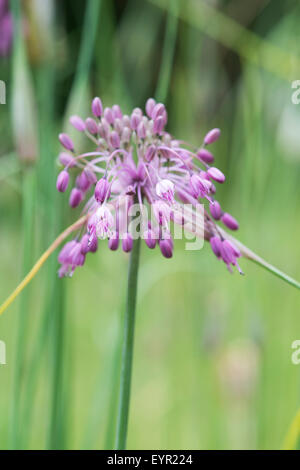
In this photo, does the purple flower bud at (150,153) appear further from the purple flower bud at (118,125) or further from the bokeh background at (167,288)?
the bokeh background at (167,288)

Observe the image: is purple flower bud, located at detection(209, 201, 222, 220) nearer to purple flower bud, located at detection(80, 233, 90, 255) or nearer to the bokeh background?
purple flower bud, located at detection(80, 233, 90, 255)

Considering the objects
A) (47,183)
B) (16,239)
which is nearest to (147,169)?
(47,183)

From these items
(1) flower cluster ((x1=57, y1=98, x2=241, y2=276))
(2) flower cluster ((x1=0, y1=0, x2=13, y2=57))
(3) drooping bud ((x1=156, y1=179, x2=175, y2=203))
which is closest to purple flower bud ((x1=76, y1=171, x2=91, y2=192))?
(1) flower cluster ((x1=57, y1=98, x2=241, y2=276))

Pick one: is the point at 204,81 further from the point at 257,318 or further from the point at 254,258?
the point at 254,258

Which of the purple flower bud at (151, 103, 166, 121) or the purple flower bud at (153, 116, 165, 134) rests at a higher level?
the purple flower bud at (151, 103, 166, 121)
